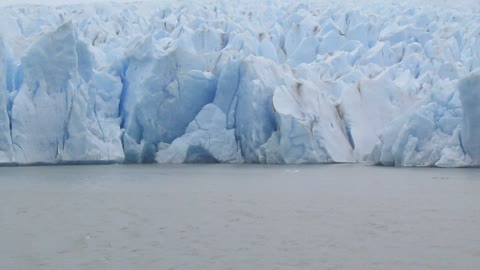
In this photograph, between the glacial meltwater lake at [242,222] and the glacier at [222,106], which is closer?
the glacial meltwater lake at [242,222]

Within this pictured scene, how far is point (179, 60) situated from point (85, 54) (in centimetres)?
278

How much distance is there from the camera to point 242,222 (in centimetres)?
934

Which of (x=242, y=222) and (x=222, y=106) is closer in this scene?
(x=242, y=222)

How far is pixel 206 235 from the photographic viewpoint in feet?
27.3

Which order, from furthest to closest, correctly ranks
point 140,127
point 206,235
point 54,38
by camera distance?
point 140,127 < point 54,38 < point 206,235

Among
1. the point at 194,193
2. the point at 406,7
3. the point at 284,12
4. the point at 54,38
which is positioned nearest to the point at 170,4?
the point at 284,12

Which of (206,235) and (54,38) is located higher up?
(54,38)

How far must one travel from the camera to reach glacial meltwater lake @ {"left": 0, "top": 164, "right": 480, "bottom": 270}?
6.94 metres

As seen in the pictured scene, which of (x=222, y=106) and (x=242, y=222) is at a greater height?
(x=242, y=222)

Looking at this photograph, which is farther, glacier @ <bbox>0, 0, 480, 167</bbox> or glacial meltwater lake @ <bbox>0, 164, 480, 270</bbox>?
glacier @ <bbox>0, 0, 480, 167</bbox>

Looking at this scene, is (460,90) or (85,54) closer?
(460,90)

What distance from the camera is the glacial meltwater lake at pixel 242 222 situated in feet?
22.8

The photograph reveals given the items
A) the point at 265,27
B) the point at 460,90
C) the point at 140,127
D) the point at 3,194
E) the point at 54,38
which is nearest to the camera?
the point at 3,194

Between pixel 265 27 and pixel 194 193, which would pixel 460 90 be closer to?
pixel 194 193
